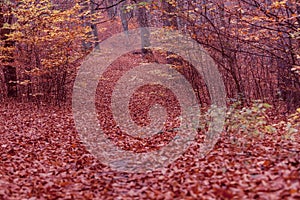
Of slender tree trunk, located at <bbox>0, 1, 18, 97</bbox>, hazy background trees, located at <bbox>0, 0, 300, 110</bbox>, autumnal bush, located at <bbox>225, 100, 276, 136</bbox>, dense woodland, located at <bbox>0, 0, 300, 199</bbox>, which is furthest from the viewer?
slender tree trunk, located at <bbox>0, 1, 18, 97</bbox>

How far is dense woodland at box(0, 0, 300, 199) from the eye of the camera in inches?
208

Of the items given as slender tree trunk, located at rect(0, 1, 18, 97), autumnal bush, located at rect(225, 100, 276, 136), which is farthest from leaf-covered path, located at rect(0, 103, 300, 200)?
slender tree trunk, located at rect(0, 1, 18, 97)

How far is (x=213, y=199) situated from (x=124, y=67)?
62.5 feet

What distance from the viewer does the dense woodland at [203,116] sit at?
17.3ft

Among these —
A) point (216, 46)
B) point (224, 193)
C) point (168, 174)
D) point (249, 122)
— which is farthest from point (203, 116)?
point (224, 193)

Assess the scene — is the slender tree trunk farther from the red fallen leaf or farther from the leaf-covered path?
the red fallen leaf

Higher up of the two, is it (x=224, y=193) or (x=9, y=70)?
(x=9, y=70)

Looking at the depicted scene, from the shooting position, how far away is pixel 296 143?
22.4 feet

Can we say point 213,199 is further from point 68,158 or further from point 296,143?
point 68,158

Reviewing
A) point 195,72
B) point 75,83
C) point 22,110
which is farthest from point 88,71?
point 195,72

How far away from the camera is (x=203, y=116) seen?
10.0m

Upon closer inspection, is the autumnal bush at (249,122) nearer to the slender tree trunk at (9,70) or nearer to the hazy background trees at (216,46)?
the hazy background trees at (216,46)

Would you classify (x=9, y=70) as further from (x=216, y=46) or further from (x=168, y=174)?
(x=168, y=174)

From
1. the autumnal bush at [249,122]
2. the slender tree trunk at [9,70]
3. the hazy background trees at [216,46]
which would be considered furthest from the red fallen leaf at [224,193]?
the slender tree trunk at [9,70]
